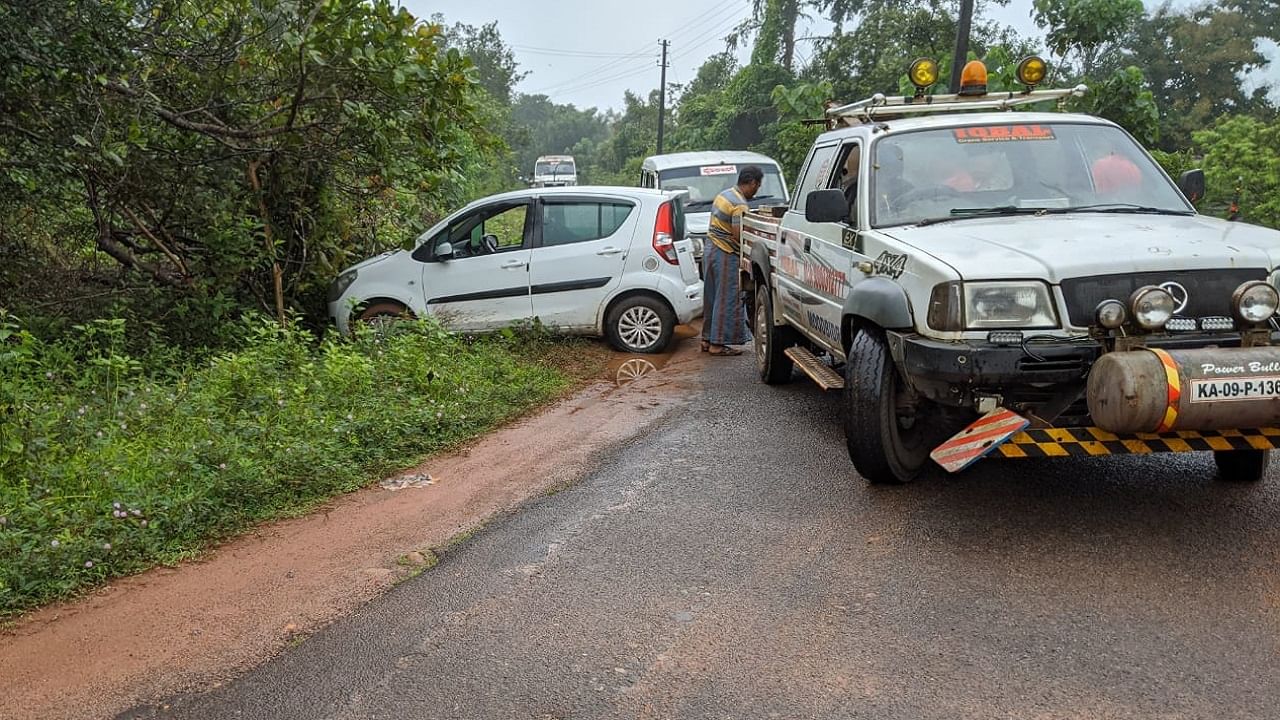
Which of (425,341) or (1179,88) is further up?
(1179,88)

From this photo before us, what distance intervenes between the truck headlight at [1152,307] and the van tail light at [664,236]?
240 inches

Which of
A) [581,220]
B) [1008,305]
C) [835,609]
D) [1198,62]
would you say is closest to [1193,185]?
[1008,305]

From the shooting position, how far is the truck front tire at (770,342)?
320 inches

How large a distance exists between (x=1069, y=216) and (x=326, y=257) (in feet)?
24.8

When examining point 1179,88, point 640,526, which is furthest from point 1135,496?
point 1179,88

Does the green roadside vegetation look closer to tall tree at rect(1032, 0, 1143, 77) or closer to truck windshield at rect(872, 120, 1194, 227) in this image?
truck windshield at rect(872, 120, 1194, 227)

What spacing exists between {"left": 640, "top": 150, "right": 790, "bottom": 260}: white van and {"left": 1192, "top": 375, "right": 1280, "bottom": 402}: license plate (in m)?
10.5

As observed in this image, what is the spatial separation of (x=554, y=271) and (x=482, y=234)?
2.79 feet

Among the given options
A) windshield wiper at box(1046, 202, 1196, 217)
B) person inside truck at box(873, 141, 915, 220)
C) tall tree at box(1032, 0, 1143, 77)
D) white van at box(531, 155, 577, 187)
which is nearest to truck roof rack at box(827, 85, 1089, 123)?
person inside truck at box(873, 141, 915, 220)

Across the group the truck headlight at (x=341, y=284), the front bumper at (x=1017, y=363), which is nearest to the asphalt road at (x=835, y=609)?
the front bumper at (x=1017, y=363)

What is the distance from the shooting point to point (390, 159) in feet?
29.6

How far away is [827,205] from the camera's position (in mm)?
5738

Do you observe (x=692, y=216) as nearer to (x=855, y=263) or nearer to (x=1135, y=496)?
(x=855, y=263)

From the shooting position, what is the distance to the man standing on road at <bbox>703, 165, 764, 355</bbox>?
9.44m
